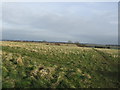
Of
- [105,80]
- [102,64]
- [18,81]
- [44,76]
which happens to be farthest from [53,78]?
[102,64]

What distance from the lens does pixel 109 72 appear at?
2861 cm

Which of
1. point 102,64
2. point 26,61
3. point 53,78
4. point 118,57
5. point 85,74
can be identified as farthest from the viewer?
point 118,57

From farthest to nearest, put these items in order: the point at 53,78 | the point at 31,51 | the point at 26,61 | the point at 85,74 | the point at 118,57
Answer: the point at 118,57, the point at 31,51, the point at 26,61, the point at 85,74, the point at 53,78

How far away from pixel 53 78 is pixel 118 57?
78.7ft

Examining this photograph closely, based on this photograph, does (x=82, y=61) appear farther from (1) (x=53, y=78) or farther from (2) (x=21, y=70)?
(2) (x=21, y=70)

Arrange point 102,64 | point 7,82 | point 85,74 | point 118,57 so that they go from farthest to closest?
point 118,57, point 102,64, point 85,74, point 7,82

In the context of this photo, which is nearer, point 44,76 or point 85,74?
point 44,76

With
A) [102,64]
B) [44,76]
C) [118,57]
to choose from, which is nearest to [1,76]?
[44,76]

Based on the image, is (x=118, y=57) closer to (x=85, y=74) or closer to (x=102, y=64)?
(x=102, y=64)

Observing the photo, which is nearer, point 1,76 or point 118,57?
point 1,76

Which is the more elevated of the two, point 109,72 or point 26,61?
point 26,61

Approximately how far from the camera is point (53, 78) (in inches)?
894

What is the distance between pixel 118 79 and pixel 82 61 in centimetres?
952

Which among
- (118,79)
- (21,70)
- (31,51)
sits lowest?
(118,79)
